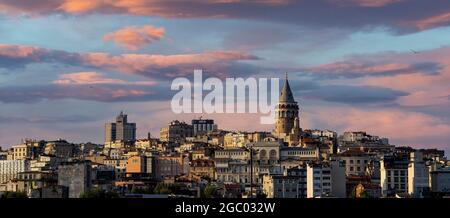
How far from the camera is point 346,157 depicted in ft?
200

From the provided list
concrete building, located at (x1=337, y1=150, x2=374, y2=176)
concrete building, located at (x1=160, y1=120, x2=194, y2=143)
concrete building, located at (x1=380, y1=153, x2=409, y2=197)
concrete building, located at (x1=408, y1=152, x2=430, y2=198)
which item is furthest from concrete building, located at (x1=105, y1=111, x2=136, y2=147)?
concrete building, located at (x1=408, y1=152, x2=430, y2=198)

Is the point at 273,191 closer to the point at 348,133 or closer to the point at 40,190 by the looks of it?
the point at 40,190

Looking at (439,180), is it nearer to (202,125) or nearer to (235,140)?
(235,140)

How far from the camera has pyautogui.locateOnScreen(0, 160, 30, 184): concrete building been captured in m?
66.8

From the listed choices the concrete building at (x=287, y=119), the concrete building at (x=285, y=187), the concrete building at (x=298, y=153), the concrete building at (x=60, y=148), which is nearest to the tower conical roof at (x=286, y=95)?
the concrete building at (x=287, y=119)

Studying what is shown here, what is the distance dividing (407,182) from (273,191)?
505 cm

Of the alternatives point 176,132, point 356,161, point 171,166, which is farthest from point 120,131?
point 356,161

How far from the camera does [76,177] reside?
154 feet

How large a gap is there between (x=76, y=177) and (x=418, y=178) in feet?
40.4

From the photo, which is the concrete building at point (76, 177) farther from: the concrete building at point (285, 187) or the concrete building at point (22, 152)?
the concrete building at point (22, 152)

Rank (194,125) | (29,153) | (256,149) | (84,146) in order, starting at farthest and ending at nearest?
(194,125)
(84,146)
(29,153)
(256,149)

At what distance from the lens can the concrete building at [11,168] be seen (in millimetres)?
66750
